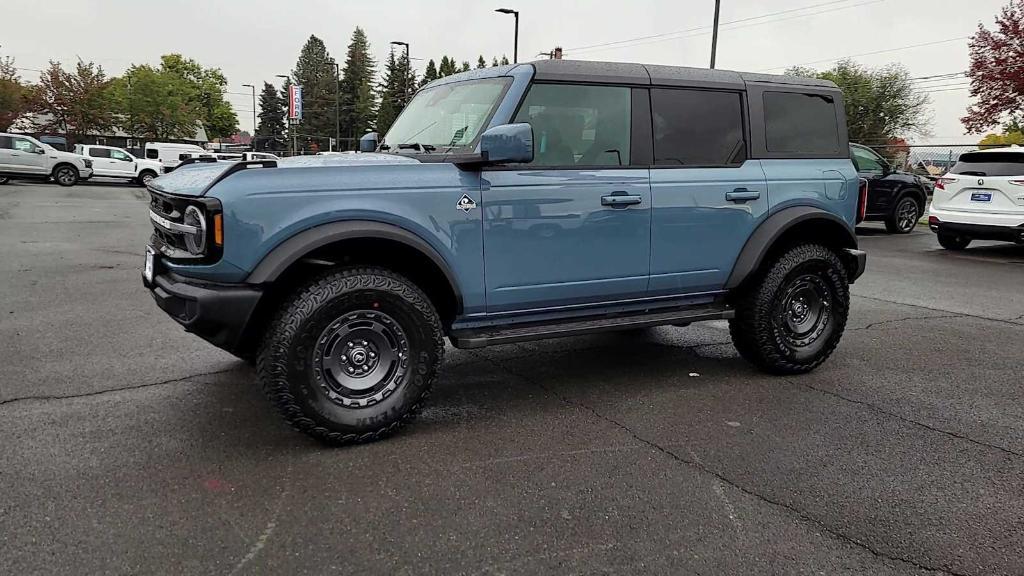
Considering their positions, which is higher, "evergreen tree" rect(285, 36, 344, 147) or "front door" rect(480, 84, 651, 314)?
"evergreen tree" rect(285, 36, 344, 147)

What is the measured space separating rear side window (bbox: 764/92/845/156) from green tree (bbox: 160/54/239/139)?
287ft

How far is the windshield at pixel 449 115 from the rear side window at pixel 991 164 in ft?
33.2

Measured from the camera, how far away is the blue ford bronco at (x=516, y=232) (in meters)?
3.36

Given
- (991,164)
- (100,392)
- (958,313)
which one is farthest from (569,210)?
(991,164)

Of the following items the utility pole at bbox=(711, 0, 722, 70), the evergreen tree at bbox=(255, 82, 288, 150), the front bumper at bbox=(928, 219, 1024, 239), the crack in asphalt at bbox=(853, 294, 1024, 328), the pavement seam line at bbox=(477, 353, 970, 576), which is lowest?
the pavement seam line at bbox=(477, 353, 970, 576)

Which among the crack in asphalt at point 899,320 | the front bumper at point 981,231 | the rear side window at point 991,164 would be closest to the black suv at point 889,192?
the front bumper at point 981,231

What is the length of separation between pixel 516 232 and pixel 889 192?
13532 mm

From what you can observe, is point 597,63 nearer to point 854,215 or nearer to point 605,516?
point 854,215

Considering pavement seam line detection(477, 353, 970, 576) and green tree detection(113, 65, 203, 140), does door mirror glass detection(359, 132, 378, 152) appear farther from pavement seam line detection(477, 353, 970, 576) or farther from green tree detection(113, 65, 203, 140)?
green tree detection(113, 65, 203, 140)

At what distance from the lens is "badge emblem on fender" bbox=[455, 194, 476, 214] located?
3689 mm

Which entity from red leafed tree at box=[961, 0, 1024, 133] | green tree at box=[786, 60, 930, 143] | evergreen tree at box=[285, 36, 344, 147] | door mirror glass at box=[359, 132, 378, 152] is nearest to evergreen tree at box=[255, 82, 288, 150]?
evergreen tree at box=[285, 36, 344, 147]

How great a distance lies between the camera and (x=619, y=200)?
162 inches

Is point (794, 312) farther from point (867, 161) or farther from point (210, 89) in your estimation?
point (210, 89)

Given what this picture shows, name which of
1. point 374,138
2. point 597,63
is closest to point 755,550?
point 597,63
